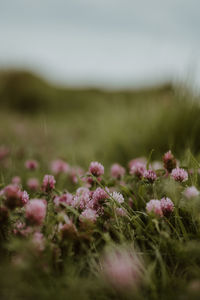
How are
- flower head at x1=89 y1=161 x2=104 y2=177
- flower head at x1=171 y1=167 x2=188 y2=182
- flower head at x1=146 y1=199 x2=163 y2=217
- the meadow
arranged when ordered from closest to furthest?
the meadow < flower head at x1=146 y1=199 x2=163 y2=217 < flower head at x1=171 y1=167 x2=188 y2=182 < flower head at x1=89 y1=161 x2=104 y2=177

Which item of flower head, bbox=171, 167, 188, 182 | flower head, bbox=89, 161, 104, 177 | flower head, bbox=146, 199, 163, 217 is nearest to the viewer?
flower head, bbox=146, 199, 163, 217

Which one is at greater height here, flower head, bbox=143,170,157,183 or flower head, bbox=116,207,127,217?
flower head, bbox=143,170,157,183

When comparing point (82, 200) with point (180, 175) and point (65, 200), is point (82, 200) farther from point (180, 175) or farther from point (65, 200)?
point (180, 175)

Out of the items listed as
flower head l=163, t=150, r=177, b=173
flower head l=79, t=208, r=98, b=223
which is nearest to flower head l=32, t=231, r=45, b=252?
flower head l=79, t=208, r=98, b=223

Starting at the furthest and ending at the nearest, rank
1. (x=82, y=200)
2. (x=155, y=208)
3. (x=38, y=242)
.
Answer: (x=82, y=200) → (x=155, y=208) → (x=38, y=242)

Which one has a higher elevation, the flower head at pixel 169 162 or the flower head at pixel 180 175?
the flower head at pixel 169 162

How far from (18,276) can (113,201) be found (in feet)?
1.26

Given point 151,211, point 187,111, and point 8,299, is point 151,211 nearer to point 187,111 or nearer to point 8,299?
point 8,299

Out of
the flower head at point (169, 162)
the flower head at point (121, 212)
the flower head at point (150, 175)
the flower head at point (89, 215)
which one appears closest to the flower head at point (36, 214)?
the flower head at point (89, 215)

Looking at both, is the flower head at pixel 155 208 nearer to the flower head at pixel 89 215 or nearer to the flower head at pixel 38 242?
the flower head at pixel 89 215

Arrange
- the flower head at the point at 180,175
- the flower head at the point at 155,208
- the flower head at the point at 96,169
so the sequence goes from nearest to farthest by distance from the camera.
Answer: the flower head at the point at 155,208, the flower head at the point at 180,175, the flower head at the point at 96,169

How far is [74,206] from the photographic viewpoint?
0.92 meters

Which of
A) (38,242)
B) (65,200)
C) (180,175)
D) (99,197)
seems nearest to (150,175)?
(180,175)

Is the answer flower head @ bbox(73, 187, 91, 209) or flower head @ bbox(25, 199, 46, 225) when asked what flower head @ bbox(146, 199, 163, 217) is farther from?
flower head @ bbox(25, 199, 46, 225)
